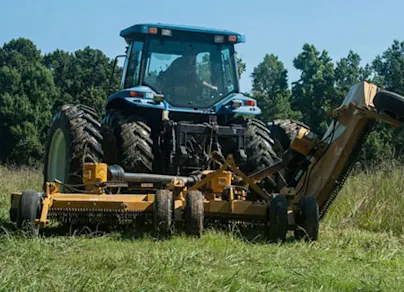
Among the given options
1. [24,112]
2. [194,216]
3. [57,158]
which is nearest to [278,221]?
[194,216]

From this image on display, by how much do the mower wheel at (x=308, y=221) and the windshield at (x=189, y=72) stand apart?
2567 millimetres

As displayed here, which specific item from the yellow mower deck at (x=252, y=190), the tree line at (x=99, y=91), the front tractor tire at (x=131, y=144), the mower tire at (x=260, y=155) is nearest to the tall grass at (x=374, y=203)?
the mower tire at (x=260, y=155)

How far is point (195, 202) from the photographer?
18.6 ft

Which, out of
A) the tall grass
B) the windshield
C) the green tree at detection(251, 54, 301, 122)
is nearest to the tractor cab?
the windshield

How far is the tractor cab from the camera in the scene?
26.2 ft

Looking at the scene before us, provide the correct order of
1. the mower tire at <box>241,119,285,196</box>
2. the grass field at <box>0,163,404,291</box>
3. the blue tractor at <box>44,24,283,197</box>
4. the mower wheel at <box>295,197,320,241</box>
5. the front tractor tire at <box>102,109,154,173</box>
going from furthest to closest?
1. the mower tire at <box>241,119,285,196</box>
2. the blue tractor at <box>44,24,283,197</box>
3. the front tractor tire at <box>102,109,154,173</box>
4. the mower wheel at <box>295,197,320,241</box>
5. the grass field at <box>0,163,404,291</box>

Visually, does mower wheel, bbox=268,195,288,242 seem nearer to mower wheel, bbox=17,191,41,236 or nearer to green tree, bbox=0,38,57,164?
mower wheel, bbox=17,191,41,236

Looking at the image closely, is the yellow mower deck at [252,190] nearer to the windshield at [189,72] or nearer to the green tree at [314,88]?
the windshield at [189,72]

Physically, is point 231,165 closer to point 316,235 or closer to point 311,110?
point 316,235

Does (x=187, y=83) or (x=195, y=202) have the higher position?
(x=187, y=83)

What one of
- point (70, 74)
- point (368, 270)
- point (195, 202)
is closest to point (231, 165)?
point (195, 202)

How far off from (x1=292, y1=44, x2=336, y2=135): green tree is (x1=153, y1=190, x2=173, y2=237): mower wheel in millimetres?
29007

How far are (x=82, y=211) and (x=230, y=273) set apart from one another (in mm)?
2183

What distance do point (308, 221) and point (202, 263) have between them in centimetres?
165
